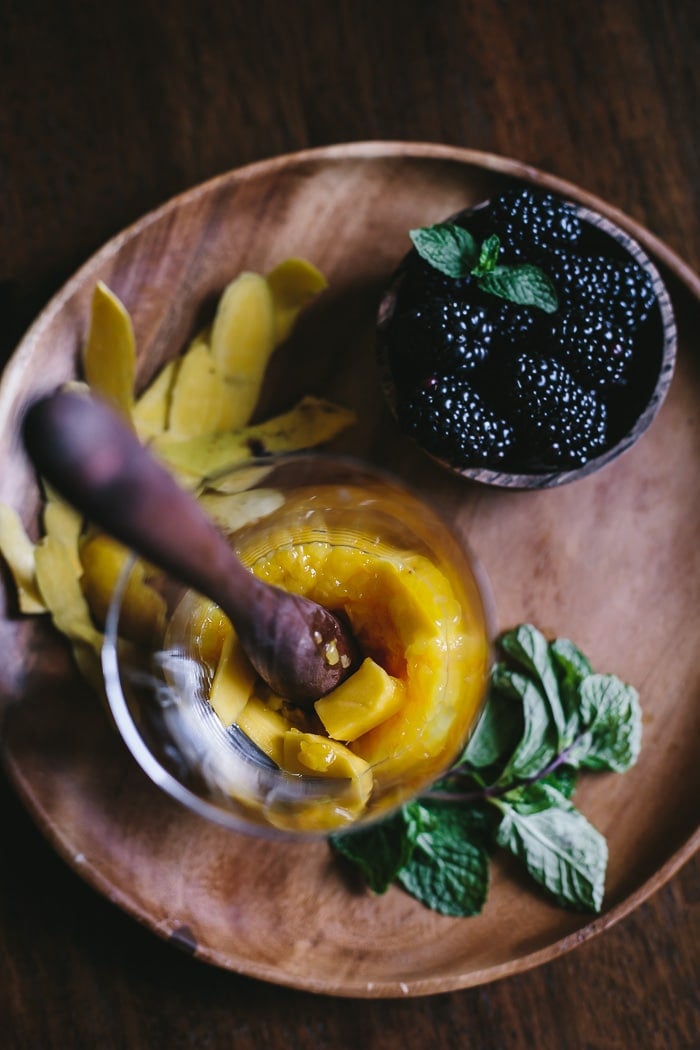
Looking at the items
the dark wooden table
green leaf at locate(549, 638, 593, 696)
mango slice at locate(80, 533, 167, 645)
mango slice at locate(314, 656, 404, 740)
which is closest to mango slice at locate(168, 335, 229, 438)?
mango slice at locate(80, 533, 167, 645)

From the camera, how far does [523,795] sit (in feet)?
3.63

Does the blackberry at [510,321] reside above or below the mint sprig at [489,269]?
below

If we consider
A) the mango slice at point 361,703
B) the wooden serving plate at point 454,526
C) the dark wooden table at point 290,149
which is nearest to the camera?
the mango slice at point 361,703

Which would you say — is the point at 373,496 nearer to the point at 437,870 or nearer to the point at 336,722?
the point at 336,722

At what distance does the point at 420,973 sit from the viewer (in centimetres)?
108

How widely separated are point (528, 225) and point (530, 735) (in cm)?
56

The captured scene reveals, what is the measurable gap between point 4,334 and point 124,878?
68 centimetres

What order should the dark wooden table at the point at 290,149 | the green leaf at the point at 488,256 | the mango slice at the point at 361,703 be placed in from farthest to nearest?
the dark wooden table at the point at 290,149 → the green leaf at the point at 488,256 → the mango slice at the point at 361,703

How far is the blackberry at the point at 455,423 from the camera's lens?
3.15ft

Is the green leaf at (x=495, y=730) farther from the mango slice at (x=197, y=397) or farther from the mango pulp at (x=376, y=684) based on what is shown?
the mango slice at (x=197, y=397)

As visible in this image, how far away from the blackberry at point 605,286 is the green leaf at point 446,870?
1.93ft

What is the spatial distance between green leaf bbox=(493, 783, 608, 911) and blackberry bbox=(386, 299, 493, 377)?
51 cm

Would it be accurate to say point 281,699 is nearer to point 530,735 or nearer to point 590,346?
point 530,735

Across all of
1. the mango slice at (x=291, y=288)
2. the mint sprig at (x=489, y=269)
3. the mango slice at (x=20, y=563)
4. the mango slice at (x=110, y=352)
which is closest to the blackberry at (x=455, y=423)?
the mint sprig at (x=489, y=269)
